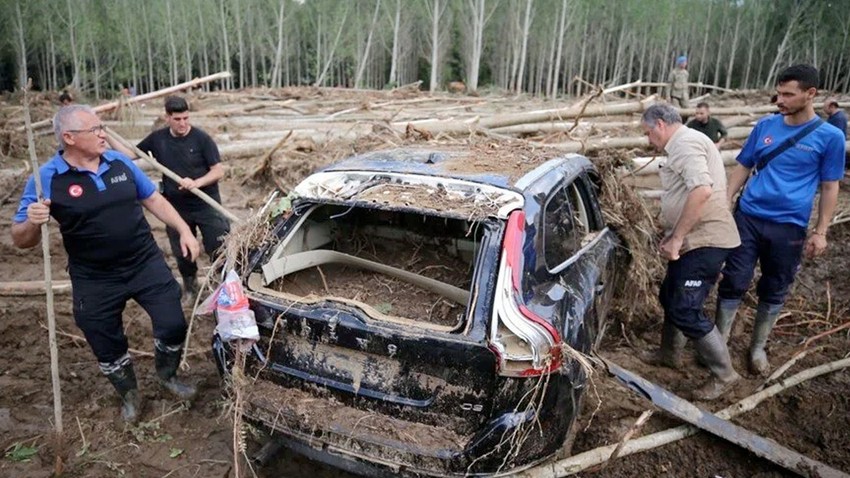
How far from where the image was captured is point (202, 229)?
213 inches

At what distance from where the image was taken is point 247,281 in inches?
124

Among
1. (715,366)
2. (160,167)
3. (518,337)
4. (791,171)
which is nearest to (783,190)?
(791,171)

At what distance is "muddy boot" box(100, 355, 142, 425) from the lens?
376cm

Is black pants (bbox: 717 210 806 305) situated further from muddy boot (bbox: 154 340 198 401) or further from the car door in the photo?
muddy boot (bbox: 154 340 198 401)

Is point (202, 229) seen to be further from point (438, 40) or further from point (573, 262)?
point (438, 40)

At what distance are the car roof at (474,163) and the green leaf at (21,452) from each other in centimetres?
253

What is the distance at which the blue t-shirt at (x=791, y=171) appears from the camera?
390 cm

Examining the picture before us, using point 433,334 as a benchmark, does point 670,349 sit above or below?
below

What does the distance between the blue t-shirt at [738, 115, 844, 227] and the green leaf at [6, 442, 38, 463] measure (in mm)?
5123

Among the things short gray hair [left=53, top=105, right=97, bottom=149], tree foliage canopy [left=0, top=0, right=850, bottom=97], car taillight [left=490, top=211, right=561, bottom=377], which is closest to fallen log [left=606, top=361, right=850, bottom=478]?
car taillight [left=490, top=211, right=561, bottom=377]

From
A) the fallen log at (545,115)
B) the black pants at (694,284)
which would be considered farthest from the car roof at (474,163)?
the fallen log at (545,115)

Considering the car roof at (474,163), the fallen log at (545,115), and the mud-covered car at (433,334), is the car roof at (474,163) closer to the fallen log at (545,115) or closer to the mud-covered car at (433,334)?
the mud-covered car at (433,334)

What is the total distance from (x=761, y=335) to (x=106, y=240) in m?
4.86

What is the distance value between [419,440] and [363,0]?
44764 millimetres
